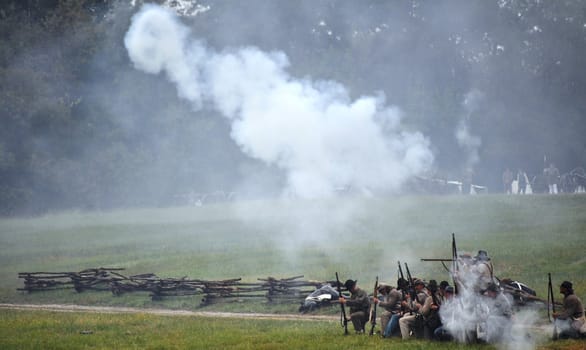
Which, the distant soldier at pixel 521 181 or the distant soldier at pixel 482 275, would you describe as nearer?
the distant soldier at pixel 482 275

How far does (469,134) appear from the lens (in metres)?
62.6

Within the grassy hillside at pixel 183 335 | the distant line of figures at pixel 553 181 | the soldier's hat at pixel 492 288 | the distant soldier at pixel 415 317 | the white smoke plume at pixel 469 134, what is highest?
the white smoke plume at pixel 469 134

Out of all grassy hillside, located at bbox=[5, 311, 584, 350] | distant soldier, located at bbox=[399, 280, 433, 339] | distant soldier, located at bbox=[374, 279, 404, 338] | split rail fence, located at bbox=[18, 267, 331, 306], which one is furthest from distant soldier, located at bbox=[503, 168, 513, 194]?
distant soldier, located at bbox=[399, 280, 433, 339]

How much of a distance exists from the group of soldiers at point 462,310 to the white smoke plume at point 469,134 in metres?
42.9

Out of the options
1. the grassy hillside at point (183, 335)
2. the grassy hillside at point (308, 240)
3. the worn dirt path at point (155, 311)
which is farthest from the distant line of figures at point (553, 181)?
the grassy hillside at point (183, 335)

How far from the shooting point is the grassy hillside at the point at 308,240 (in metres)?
31.2

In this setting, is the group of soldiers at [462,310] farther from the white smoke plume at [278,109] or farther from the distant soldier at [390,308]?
the white smoke plume at [278,109]

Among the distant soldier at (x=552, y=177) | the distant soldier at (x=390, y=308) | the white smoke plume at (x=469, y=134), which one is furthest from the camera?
the white smoke plume at (x=469, y=134)

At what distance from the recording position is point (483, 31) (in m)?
64.6

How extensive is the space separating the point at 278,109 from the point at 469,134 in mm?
29188

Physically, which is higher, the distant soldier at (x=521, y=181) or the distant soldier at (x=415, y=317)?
the distant soldier at (x=521, y=181)

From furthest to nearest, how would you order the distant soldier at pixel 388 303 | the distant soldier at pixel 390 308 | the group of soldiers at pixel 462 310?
the distant soldier at pixel 388 303, the distant soldier at pixel 390 308, the group of soldiers at pixel 462 310

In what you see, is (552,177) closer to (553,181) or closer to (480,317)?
(553,181)

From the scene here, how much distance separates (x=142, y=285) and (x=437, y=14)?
134ft
